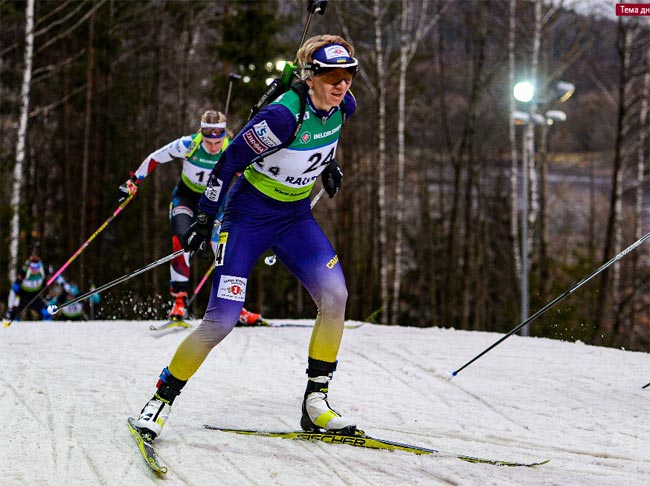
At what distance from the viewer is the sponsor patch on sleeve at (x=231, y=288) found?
411 centimetres

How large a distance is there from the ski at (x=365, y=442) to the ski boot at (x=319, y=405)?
1.6 inches

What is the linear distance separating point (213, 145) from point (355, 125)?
63.9ft

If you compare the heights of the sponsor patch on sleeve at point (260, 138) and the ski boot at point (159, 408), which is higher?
the sponsor patch on sleeve at point (260, 138)

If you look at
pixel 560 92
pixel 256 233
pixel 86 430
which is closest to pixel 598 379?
pixel 256 233

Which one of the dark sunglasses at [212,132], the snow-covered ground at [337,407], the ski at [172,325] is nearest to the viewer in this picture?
the snow-covered ground at [337,407]

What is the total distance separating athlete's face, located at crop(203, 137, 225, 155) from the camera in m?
7.88

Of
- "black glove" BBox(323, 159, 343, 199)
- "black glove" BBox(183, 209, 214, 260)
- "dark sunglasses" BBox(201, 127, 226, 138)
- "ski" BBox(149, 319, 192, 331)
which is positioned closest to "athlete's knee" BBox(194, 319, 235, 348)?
"black glove" BBox(183, 209, 214, 260)

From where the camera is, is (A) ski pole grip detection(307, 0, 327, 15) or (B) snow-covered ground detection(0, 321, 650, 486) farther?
(A) ski pole grip detection(307, 0, 327, 15)

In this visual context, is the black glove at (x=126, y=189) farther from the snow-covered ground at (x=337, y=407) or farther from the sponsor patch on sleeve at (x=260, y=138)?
the sponsor patch on sleeve at (x=260, y=138)

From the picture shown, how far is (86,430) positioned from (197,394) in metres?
1.20

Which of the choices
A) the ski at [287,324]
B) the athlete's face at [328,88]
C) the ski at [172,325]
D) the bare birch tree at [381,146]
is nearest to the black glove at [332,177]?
the athlete's face at [328,88]

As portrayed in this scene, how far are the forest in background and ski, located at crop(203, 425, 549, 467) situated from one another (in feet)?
38.0

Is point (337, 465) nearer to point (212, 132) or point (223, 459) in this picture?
point (223, 459)

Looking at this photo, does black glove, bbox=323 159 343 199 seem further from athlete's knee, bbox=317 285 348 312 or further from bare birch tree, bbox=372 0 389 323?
bare birch tree, bbox=372 0 389 323
